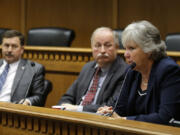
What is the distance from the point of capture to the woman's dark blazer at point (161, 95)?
836 millimetres

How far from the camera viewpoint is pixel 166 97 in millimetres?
845

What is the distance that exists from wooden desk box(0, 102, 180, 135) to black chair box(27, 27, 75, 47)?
801 mm

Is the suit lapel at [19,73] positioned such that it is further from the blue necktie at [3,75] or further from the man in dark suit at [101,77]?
the man in dark suit at [101,77]

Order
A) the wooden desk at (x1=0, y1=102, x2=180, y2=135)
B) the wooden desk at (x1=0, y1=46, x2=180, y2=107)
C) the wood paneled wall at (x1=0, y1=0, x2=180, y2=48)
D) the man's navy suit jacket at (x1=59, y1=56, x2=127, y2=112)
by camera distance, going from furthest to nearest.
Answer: the wood paneled wall at (x1=0, y1=0, x2=180, y2=48)
the wooden desk at (x1=0, y1=46, x2=180, y2=107)
the man's navy suit jacket at (x1=59, y1=56, x2=127, y2=112)
the wooden desk at (x1=0, y1=102, x2=180, y2=135)

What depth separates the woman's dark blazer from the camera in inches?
32.9

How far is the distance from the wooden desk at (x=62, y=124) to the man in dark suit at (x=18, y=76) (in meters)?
0.46

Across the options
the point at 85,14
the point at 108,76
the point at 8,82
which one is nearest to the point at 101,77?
the point at 108,76

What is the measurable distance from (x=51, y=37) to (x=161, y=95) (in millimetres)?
905

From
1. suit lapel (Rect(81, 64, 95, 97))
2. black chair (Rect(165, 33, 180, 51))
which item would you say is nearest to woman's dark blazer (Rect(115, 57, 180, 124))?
suit lapel (Rect(81, 64, 95, 97))

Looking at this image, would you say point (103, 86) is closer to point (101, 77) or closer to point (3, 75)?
point (101, 77)

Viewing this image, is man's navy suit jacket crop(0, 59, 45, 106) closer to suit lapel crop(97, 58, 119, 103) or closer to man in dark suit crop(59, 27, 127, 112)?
man in dark suit crop(59, 27, 127, 112)

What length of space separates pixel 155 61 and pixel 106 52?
0.33 metres

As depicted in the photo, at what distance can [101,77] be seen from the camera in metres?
1.24

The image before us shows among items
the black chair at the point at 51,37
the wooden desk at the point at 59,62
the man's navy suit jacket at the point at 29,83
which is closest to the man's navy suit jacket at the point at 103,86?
the man's navy suit jacket at the point at 29,83
